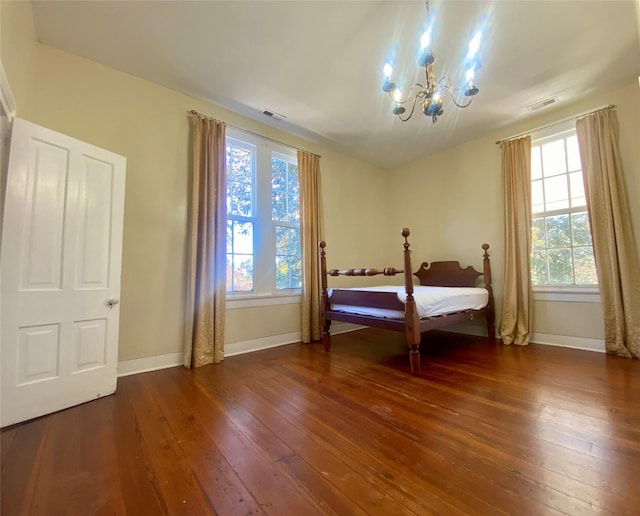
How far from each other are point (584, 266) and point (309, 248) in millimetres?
3351

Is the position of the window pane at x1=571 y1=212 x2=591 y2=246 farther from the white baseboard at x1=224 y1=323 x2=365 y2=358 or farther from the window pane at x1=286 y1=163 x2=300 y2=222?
the white baseboard at x1=224 y1=323 x2=365 y2=358

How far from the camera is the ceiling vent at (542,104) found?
331 cm

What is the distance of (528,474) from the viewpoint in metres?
1.26

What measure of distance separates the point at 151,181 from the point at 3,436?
2222 millimetres

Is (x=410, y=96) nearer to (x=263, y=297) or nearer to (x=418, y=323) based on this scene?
(x=418, y=323)

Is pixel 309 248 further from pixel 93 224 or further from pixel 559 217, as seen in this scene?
pixel 559 217

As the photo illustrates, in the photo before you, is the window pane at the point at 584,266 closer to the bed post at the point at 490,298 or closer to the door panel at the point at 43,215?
the bed post at the point at 490,298

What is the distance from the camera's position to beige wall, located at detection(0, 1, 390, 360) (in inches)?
97.0

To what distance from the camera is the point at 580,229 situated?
11.1 feet

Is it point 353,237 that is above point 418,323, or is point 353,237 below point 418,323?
above

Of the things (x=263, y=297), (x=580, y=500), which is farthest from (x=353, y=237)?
(x=580, y=500)

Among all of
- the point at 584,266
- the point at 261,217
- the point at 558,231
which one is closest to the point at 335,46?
the point at 261,217

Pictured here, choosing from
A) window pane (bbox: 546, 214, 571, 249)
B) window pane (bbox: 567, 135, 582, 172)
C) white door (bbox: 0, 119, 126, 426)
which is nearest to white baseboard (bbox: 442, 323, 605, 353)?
window pane (bbox: 546, 214, 571, 249)

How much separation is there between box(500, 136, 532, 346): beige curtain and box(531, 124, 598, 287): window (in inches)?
6.4
